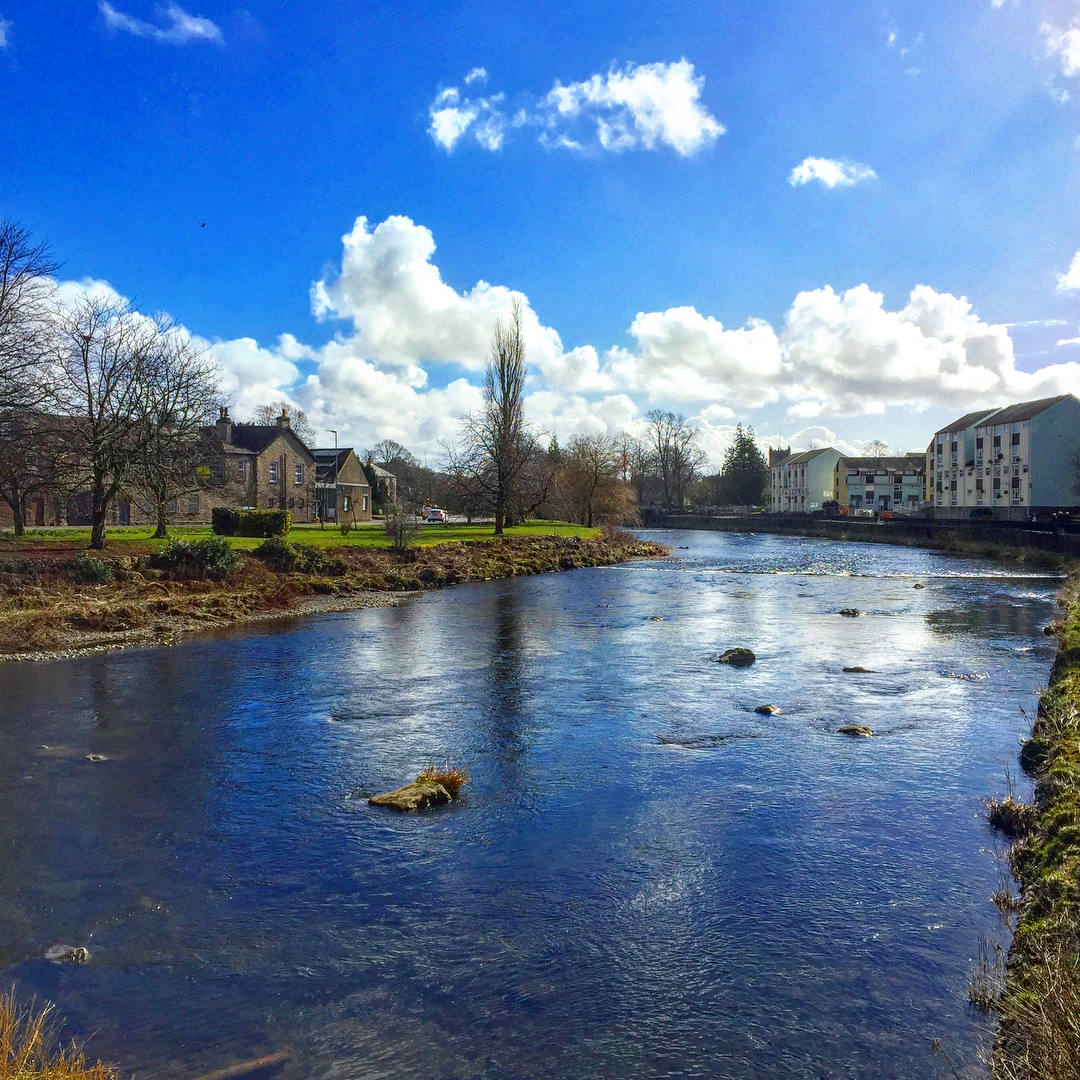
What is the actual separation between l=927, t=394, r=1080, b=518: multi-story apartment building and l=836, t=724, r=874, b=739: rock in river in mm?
75359

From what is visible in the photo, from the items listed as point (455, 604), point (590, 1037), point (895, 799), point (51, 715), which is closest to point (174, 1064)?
point (590, 1037)

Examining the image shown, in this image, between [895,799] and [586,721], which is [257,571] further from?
[895,799]

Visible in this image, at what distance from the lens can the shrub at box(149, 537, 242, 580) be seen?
27.4 m

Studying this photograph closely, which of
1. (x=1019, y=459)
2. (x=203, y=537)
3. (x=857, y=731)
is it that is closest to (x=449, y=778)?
(x=857, y=731)

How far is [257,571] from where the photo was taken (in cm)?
2936

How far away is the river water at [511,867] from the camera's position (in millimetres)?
5750

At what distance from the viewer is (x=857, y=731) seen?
1266cm

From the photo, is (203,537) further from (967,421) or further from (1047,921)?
(967,421)

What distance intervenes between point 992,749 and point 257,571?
932 inches

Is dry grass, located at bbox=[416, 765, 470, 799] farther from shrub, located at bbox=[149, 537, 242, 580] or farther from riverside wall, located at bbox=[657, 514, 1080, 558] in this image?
riverside wall, located at bbox=[657, 514, 1080, 558]

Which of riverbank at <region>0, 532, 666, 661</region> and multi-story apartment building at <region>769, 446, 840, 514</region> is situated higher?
multi-story apartment building at <region>769, 446, 840, 514</region>

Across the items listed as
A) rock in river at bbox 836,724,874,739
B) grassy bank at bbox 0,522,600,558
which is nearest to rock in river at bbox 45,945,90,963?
rock in river at bbox 836,724,874,739

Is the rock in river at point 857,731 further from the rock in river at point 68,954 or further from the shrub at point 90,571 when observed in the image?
the shrub at point 90,571

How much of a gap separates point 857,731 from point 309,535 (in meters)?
33.5
